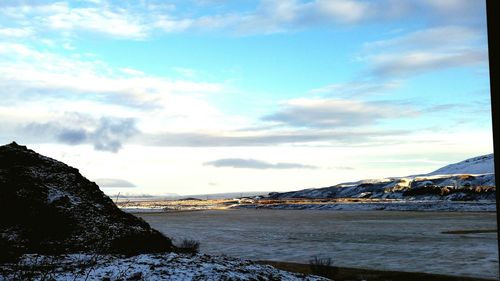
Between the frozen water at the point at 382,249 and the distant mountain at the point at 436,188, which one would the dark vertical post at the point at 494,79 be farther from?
the distant mountain at the point at 436,188

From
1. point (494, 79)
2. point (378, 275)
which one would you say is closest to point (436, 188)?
point (378, 275)

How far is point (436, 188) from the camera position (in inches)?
4781

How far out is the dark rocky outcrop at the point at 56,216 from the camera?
40.9ft

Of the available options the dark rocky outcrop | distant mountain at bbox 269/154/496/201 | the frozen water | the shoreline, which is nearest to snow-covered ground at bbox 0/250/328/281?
the dark rocky outcrop

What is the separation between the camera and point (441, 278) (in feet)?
48.8

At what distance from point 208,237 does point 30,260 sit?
2091 cm

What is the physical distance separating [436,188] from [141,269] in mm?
123018

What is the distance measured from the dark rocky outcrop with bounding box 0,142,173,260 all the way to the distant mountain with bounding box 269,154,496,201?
3801 inches

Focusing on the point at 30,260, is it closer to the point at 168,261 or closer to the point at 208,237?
the point at 168,261

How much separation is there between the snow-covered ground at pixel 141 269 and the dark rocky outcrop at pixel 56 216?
1.83 meters

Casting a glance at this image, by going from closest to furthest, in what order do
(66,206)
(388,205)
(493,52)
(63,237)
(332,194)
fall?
1. (493,52)
2. (63,237)
3. (66,206)
4. (388,205)
5. (332,194)

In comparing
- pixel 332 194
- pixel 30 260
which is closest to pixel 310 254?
pixel 30 260

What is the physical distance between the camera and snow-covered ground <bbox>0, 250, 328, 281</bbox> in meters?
8.40

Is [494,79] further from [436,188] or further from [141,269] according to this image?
[436,188]
